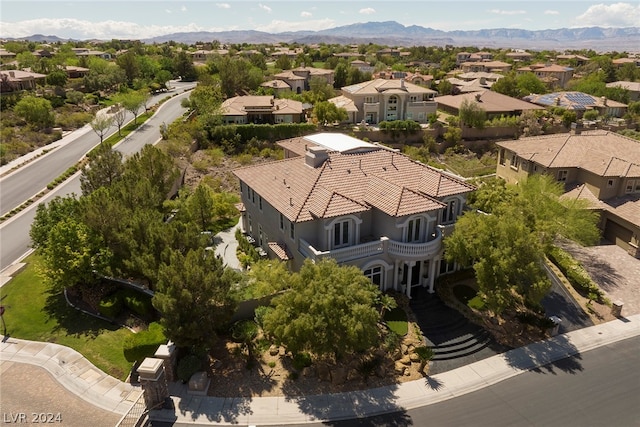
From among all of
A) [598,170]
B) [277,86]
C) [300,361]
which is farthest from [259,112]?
[300,361]

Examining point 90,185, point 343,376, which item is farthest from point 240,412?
point 90,185

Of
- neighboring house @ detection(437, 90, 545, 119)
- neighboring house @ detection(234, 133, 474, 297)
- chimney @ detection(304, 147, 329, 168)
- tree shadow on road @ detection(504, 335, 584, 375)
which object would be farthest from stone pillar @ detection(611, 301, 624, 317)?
neighboring house @ detection(437, 90, 545, 119)

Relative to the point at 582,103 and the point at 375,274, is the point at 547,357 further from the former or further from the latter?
the point at 582,103

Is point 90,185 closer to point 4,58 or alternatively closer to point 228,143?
point 228,143

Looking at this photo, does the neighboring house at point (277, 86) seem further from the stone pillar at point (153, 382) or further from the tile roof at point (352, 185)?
the stone pillar at point (153, 382)

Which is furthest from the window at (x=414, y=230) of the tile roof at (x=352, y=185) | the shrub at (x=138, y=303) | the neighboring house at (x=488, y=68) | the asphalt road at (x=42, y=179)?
the neighboring house at (x=488, y=68)
